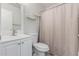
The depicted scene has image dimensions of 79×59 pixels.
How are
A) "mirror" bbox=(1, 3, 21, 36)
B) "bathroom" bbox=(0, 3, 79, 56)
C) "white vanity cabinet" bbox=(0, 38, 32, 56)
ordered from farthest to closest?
"mirror" bbox=(1, 3, 21, 36), "bathroom" bbox=(0, 3, 79, 56), "white vanity cabinet" bbox=(0, 38, 32, 56)

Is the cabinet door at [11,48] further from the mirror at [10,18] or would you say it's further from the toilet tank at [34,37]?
the toilet tank at [34,37]

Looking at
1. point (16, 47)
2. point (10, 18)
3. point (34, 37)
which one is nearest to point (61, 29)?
point (34, 37)

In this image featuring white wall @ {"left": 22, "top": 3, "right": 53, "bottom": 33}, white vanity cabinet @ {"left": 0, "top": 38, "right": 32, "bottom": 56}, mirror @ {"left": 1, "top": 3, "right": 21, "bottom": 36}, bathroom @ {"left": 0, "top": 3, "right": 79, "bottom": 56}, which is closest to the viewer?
white vanity cabinet @ {"left": 0, "top": 38, "right": 32, "bottom": 56}

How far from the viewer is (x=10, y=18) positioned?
1687 mm

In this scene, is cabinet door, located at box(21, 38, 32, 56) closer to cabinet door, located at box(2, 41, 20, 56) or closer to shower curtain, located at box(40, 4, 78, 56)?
cabinet door, located at box(2, 41, 20, 56)

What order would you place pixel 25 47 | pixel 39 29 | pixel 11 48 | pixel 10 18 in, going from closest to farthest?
pixel 11 48
pixel 25 47
pixel 10 18
pixel 39 29

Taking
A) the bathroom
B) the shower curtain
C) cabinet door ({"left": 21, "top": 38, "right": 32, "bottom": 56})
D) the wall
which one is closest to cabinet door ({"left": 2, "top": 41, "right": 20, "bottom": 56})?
the bathroom

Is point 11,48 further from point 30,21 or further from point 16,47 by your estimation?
point 30,21

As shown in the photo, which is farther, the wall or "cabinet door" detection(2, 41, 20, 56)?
the wall

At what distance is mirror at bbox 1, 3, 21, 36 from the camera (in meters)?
1.53

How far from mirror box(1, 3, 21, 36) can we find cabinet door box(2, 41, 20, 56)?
445 mm

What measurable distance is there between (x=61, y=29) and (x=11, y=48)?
1123 millimetres

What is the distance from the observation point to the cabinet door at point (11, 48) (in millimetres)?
1091

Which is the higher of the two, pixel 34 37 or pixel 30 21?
pixel 30 21
